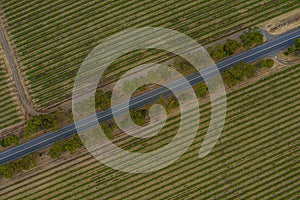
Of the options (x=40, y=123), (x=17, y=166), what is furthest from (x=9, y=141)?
(x=40, y=123)

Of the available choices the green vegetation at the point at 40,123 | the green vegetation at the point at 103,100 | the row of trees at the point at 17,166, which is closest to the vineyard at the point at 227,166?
the row of trees at the point at 17,166

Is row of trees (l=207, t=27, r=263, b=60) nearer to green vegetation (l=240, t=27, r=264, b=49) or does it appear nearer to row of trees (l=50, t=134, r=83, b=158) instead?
green vegetation (l=240, t=27, r=264, b=49)

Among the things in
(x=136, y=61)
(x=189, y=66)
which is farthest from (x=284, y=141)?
(x=136, y=61)

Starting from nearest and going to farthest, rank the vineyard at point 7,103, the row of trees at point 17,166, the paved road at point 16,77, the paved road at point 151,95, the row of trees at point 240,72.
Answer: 1. the row of trees at point 240,72
2. the row of trees at point 17,166
3. the paved road at point 151,95
4. the vineyard at point 7,103
5. the paved road at point 16,77

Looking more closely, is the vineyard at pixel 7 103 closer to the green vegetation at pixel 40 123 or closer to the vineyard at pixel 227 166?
the green vegetation at pixel 40 123

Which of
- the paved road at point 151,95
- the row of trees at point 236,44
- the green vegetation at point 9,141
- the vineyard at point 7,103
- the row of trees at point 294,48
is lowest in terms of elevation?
the row of trees at point 294,48
